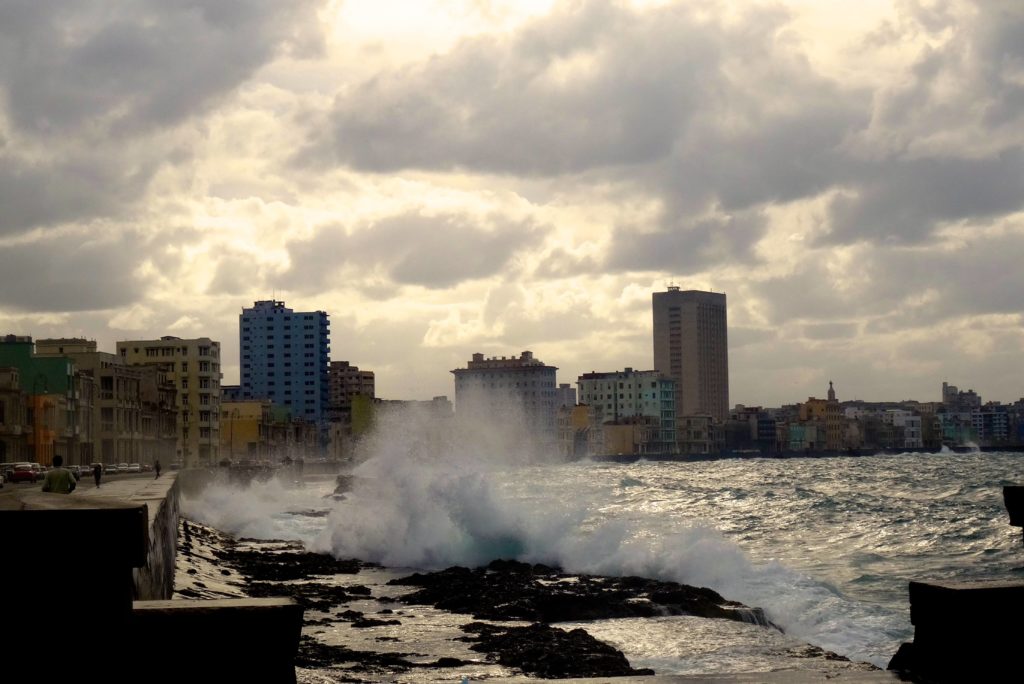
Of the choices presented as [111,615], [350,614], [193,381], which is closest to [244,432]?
[193,381]

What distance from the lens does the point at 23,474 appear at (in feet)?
167

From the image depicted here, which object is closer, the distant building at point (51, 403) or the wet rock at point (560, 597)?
the wet rock at point (560, 597)

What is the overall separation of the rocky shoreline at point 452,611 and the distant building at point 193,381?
323 feet

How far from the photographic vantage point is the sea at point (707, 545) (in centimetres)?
1838

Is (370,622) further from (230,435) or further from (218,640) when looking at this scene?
(230,435)

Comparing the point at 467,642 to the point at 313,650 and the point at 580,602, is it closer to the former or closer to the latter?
the point at 313,650

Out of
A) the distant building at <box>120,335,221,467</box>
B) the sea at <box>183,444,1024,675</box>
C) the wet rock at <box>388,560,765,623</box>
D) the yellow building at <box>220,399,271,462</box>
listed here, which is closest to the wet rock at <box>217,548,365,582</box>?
the sea at <box>183,444,1024,675</box>

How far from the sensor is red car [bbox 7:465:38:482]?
1993 inches

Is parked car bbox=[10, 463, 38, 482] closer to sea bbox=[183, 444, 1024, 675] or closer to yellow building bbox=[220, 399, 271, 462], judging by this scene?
sea bbox=[183, 444, 1024, 675]

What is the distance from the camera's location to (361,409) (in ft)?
652

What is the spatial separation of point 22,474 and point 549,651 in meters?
41.6

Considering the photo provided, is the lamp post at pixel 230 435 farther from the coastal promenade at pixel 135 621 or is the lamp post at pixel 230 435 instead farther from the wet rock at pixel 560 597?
the coastal promenade at pixel 135 621

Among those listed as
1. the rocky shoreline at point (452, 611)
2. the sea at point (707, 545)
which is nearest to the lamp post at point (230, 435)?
the sea at point (707, 545)

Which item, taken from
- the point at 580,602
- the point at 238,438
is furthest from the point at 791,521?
the point at 238,438
